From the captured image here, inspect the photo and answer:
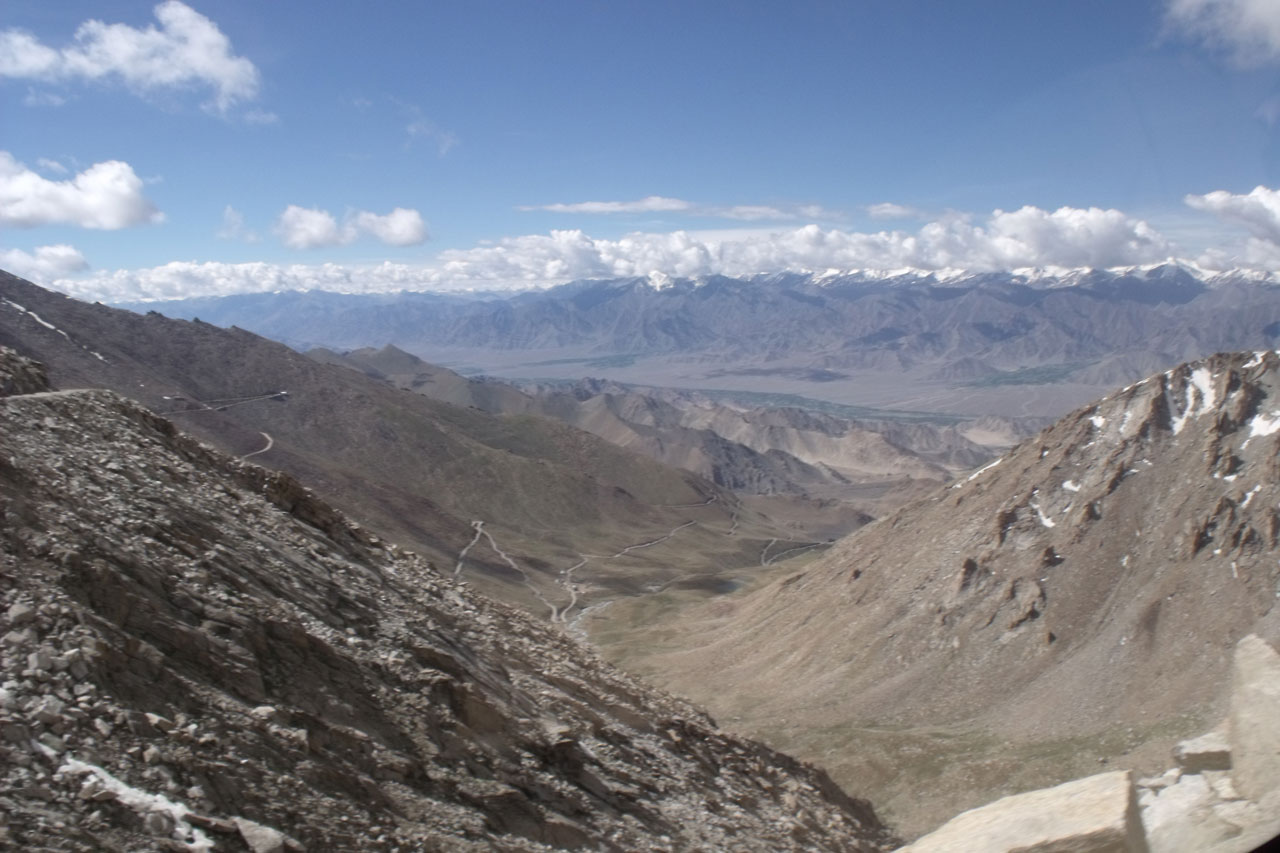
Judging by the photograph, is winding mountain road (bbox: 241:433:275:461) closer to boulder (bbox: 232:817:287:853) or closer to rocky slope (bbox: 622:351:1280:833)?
rocky slope (bbox: 622:351:1280:833)

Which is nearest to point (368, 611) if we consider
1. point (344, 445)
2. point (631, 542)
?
point (631, 542)

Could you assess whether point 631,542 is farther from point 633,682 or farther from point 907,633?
point 633,682

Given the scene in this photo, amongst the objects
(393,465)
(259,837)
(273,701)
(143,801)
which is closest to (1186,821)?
(259,837)

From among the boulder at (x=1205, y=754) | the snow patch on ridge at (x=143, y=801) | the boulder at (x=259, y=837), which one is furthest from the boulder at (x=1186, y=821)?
the snow patch on ridge at (x=143, y=801)

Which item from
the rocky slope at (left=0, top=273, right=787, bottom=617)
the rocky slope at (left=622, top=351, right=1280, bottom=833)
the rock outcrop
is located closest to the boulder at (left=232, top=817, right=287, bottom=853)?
the rock outcrop

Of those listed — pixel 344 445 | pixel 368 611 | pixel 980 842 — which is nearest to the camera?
pixel 980 842

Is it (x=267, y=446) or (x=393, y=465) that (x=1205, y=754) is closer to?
(x=267, y=446)

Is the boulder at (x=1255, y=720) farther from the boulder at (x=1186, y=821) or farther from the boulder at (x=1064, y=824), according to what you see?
the boulder at (x=1064, y=824)
